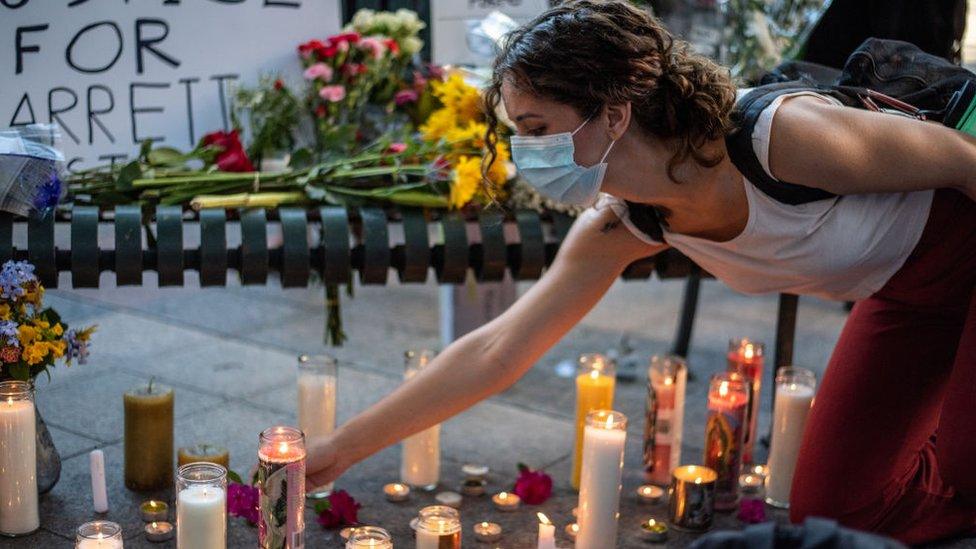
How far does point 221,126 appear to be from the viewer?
2.90m

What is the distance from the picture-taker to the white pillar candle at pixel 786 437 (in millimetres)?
2611

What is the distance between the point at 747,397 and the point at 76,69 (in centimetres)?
168

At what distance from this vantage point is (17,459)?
216 centimetres

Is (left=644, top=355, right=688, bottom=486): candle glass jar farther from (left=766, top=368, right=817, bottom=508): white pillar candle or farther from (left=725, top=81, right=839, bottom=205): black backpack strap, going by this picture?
(left=725, top=81, right=839, bottom=205): black backpack strap

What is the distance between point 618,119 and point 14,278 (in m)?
1.15

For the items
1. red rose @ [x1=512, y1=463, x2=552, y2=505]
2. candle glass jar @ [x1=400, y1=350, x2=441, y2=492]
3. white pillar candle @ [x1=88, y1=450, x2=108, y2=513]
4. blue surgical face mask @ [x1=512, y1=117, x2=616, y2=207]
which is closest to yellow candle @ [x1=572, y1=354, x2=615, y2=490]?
red rose @ [x1=512, y1=463, x2=552, y2=505]

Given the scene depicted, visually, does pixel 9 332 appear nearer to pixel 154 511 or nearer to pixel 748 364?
pixel 154 511

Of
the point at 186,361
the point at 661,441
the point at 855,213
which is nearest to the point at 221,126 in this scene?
the point at 186,361

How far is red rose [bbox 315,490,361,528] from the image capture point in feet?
7.64

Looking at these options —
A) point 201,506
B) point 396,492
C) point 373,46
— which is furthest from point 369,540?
point 373,46

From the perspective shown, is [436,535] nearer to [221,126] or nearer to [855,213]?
[855,213]

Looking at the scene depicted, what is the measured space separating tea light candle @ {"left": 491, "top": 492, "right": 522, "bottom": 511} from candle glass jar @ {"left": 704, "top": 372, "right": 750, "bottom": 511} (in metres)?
0.43

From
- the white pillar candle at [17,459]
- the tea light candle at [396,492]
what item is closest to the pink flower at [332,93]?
the tea light candle at [396,492]

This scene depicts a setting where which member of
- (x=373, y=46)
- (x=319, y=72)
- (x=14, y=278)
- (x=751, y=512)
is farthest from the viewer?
Result: (x=373, y=46)
